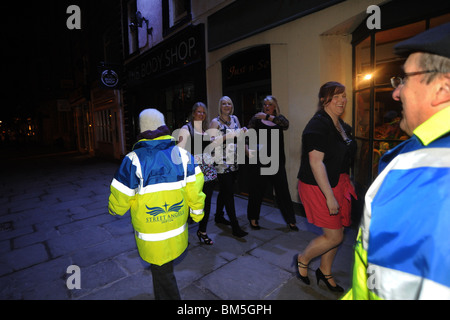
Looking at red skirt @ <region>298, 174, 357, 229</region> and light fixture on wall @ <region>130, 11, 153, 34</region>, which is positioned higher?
light fixture on wall @ <region>130, 11, 153, 34</region>

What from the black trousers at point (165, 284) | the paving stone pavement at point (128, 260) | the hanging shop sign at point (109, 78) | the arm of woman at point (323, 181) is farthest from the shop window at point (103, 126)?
the arm of woman at point (323, 181)

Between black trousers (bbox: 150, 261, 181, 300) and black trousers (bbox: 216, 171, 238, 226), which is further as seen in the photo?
black trousers (bbox: 216, 171, 238, 226)

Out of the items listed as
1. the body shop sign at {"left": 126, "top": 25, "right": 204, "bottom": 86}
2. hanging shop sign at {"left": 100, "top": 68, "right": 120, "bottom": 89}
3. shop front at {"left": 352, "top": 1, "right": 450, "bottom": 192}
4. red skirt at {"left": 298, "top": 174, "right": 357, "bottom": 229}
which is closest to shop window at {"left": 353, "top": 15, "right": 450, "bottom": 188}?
shop front at {"left": 352, "top": 1, "right": 450, "bottom": 192}

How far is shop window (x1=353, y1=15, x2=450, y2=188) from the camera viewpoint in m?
3.48

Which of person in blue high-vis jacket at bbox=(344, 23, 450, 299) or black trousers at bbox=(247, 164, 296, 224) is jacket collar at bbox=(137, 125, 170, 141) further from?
black trousers at bbox=(247, 164, 296, 224)

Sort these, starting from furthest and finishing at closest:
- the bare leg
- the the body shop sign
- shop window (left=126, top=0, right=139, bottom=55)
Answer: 1. shop window (left=126, top=0, right=139, bottom=55)
2. the the body shop sign
3. the bare leg

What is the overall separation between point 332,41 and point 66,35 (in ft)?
72.6

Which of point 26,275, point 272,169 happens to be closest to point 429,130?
point 272,169

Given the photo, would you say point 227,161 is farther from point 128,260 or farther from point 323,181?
point 128,260

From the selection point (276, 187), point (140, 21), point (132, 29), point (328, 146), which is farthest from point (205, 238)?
point (132, 29)

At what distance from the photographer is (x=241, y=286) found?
2.63m

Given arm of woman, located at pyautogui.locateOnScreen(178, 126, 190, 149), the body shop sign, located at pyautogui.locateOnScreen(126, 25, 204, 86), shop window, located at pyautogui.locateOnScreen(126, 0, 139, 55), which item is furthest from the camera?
shop window, located at pyautogui.locateOnScreen(126, 0, 139, 55)

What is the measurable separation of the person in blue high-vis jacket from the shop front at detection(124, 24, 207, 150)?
6.21m
